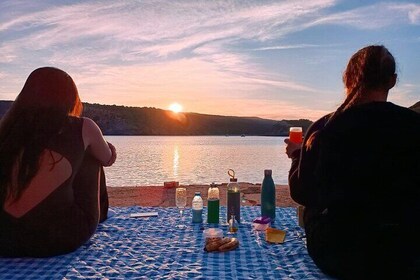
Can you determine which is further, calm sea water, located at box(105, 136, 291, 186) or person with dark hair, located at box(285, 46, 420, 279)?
calm sea water, located at box(105, 136, 291, 186)

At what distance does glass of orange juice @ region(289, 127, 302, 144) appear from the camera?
3.31 metres

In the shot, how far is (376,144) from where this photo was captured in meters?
2.33

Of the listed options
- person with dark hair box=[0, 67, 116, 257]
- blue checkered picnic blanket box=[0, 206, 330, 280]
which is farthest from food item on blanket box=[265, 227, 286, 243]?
person with dark hair box=[0, 67, 116, 257]

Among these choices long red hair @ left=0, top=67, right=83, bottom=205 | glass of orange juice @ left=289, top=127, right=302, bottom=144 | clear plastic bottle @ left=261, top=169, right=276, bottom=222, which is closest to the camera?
long red hair @ left=0, top=67, right=83, bottom=205

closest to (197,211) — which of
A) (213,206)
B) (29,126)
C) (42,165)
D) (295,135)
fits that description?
(213,206)

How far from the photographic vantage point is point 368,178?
2.35 meters

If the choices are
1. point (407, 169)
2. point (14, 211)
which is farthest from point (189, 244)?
point (407, 169)

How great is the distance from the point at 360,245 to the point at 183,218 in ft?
6.72

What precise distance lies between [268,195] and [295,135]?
78 centimetres

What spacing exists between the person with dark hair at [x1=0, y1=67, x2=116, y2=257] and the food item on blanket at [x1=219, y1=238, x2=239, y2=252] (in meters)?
1.03

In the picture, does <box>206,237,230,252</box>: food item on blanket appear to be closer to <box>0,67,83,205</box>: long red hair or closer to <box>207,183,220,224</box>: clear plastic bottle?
<box>207,183,220,224</box>: clear plastic bottle

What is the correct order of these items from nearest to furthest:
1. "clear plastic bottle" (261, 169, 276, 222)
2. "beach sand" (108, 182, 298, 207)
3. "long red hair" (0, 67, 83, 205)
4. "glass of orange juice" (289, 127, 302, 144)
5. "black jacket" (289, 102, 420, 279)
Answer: "black jacket" (289, 102, 420, 279) → "long red hair" (0, 67, 83, 205) → "glass of orange juice" (289, 127, 302, 144) → "clear plastic bottle" (261, 169, 276, 222) → "beach sand" (108, 182, 298, 207)

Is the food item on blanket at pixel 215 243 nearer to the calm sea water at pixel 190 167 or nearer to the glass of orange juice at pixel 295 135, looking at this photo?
the glass of orange juice at pixel 295 135

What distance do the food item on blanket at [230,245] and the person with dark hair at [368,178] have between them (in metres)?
0.74
